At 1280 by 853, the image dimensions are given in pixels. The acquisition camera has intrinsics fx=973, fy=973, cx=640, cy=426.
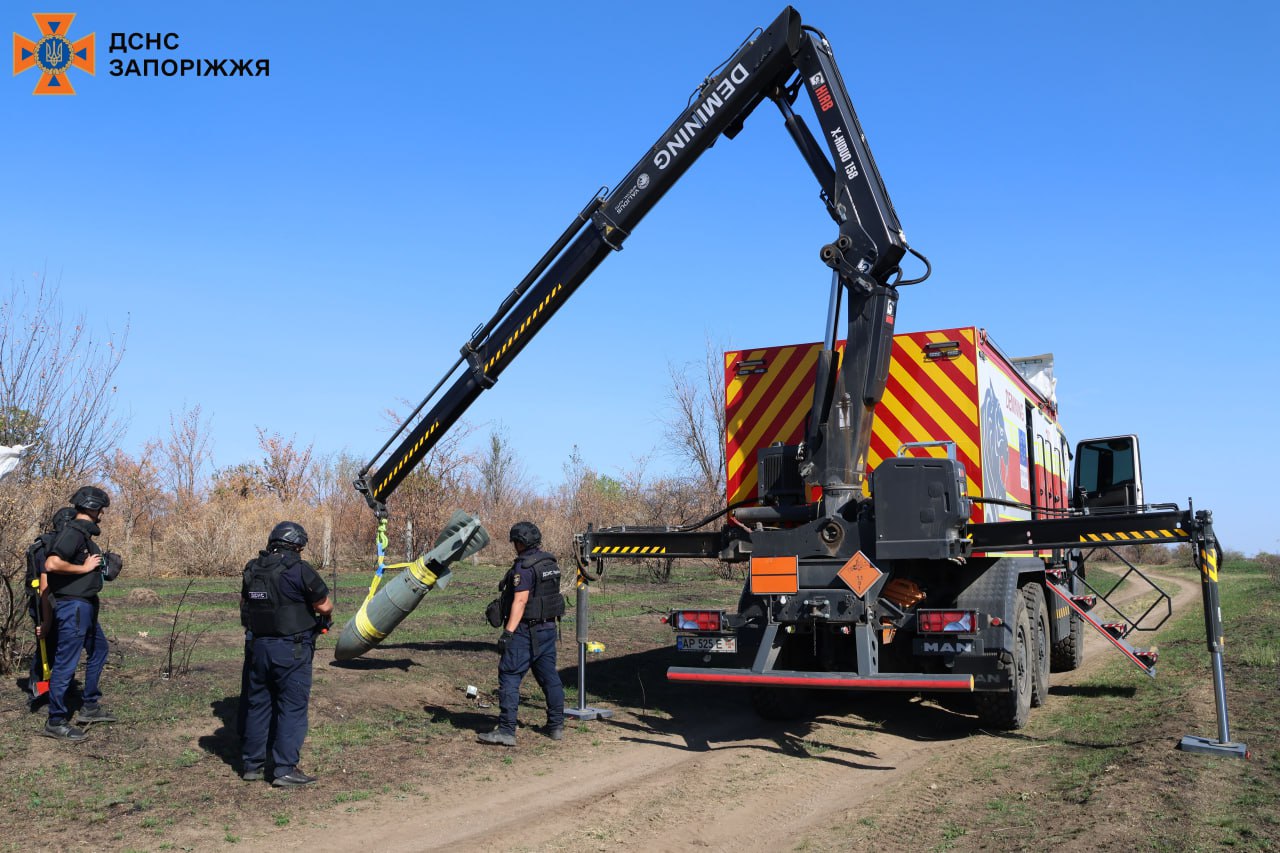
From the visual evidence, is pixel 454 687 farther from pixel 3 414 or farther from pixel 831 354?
pixel 3 414

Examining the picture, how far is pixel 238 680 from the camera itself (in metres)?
10.0

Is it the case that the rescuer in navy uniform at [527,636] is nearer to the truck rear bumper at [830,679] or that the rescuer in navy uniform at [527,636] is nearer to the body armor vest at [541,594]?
the body armor vest at [541,594]

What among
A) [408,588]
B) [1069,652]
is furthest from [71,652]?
[1069,652]

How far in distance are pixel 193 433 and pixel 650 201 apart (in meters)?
31.5

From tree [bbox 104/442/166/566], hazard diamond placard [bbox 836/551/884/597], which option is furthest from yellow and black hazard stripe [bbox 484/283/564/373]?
tree [bbox 104/442/166/566]

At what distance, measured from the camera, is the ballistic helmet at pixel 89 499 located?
7.95 metres

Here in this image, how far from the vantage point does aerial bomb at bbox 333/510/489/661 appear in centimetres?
1048

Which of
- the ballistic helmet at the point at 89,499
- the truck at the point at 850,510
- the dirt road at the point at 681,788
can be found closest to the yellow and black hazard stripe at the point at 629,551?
the truck at the point at 850,510

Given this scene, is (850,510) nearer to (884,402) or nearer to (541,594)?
(884,402)

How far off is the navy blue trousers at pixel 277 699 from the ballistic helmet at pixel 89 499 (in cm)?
215

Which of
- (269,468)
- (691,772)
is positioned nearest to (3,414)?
(691,772)

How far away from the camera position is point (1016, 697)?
28.0 ft

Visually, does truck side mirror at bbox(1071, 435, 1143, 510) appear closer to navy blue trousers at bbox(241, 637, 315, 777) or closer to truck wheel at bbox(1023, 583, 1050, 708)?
truck wheel at bbox(1023, 583, 1050, 708)

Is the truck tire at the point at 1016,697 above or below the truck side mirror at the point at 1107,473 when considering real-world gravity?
below
